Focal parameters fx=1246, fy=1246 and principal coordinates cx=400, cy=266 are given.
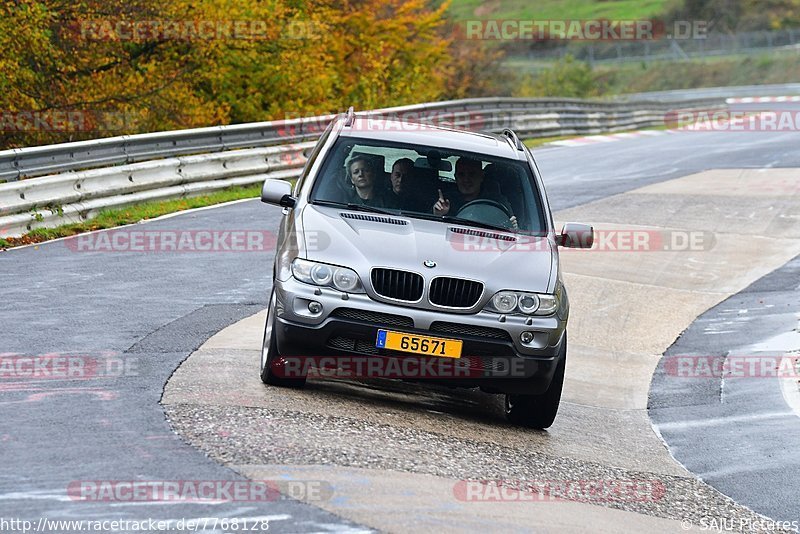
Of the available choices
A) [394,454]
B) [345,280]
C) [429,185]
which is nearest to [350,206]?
[429,185]

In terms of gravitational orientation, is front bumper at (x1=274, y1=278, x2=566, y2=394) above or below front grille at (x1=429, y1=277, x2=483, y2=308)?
below

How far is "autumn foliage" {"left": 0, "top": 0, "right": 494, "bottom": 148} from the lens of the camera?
72.4 ft

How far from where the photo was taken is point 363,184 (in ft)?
29.3

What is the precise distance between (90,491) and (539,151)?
24.8m

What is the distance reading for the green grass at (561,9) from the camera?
353ft

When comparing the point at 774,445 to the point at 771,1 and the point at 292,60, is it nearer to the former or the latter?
the point at 292,60

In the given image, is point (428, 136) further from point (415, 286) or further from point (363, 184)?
point (415, 286)

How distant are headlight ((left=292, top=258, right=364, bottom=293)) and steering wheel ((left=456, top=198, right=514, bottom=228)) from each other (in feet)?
4.16

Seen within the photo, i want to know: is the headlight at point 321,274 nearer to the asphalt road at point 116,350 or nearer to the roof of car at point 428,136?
the asphalt road at point 116,350

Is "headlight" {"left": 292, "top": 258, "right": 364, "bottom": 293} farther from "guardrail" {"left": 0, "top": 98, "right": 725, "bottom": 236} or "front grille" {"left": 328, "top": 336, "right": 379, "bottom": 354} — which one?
"guardrail" {"left": 0, "top": 98, "right": 725, "bottom": 236}

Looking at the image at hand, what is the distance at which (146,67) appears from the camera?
2539 cm

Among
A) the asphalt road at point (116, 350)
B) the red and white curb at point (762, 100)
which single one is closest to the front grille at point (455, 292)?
the asphalt road at point (116, 350)

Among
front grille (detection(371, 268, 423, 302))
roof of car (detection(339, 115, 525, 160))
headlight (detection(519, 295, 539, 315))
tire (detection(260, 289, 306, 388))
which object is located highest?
roof of car (detection(339, 115, 525, 160))

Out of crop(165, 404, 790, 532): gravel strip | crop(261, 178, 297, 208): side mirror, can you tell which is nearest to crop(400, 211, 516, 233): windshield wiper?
crop(261, 178, 297, 208): side mirror
